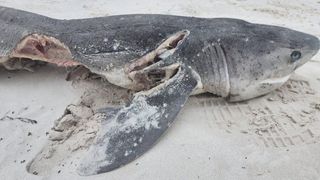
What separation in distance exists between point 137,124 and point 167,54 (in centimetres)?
71

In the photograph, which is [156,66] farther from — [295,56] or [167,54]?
[295,56]

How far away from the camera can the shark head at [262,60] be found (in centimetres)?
355

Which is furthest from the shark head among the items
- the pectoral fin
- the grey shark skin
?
the pectoral fin

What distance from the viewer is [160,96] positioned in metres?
3.33

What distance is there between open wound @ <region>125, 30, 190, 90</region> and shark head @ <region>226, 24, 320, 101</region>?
413mm

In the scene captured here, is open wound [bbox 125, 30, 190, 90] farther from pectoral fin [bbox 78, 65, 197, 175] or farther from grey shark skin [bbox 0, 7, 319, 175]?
pectoral fin [bbox 78, 65, 197, 175]

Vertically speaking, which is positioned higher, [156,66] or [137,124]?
[156,66]

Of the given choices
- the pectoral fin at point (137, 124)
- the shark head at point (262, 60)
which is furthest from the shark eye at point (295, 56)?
the pectoral fin at point (137, 124)

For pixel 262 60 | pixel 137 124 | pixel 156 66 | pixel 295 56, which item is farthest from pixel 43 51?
pixel 295 56

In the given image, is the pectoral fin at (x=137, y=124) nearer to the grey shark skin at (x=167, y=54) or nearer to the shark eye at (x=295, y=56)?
the grey shark skin at (x=167, y=54)

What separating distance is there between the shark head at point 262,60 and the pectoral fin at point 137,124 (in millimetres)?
Result: 350

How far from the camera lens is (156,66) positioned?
3.58m

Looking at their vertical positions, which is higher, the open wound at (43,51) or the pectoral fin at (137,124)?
the open wound at (43,51)

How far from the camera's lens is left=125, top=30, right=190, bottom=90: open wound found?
11.8 feet
